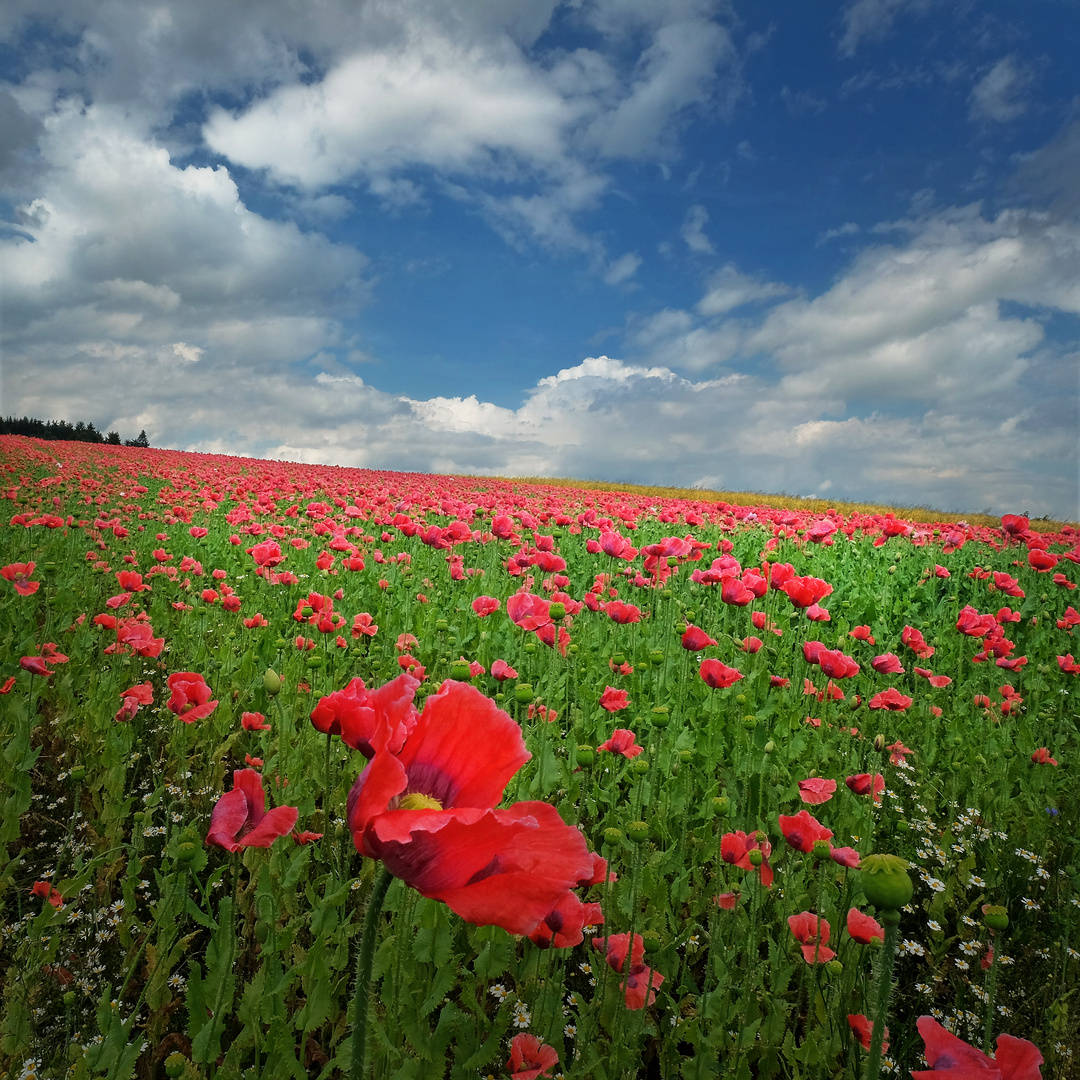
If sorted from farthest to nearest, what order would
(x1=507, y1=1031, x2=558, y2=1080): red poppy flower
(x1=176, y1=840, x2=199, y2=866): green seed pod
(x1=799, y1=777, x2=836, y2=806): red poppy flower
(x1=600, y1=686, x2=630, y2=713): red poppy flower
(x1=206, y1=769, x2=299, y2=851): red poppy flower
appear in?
(x1=600, y1=686, x2=630, y2=713): red poppy flower
(x1=799, y1=777, x2=836, y2=806): red poppy flower
(x1=176, y1=840, x2=199, y2=866): green seed pod
(x1=507, y1=1031, x2=558, y2=1080): red poppy flower
(x1=206, y1=769, x2=299, y2=851): red poppy flower

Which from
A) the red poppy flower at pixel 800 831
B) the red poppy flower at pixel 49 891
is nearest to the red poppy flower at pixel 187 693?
the red poppy flower at pixel 49 891

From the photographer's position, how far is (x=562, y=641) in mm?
3932

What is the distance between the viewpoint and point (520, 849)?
2.65 feet

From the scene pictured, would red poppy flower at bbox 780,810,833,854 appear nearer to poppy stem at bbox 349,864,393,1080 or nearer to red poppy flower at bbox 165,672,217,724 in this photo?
poppy stem at bbox 349,864,393,1080

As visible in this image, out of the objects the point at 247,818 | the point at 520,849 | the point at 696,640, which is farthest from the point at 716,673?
the point at 520,849

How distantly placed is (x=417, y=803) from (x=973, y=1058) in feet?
2.87

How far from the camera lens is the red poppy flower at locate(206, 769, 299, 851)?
4.35 feet

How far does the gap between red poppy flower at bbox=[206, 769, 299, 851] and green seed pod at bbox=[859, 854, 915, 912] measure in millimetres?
1014

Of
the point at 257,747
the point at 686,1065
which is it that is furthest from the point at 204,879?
the point at 686,1065

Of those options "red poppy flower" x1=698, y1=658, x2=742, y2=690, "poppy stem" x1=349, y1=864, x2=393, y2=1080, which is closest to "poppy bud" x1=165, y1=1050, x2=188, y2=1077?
"poppy stem" x1=349, y1=864, x2=393, y2=1080

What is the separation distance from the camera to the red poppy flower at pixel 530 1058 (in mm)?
1541

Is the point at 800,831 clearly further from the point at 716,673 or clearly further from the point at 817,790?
the point at 716,673

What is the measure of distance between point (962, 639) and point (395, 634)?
198 inches

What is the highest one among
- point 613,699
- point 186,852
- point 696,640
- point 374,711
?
point 374,711
